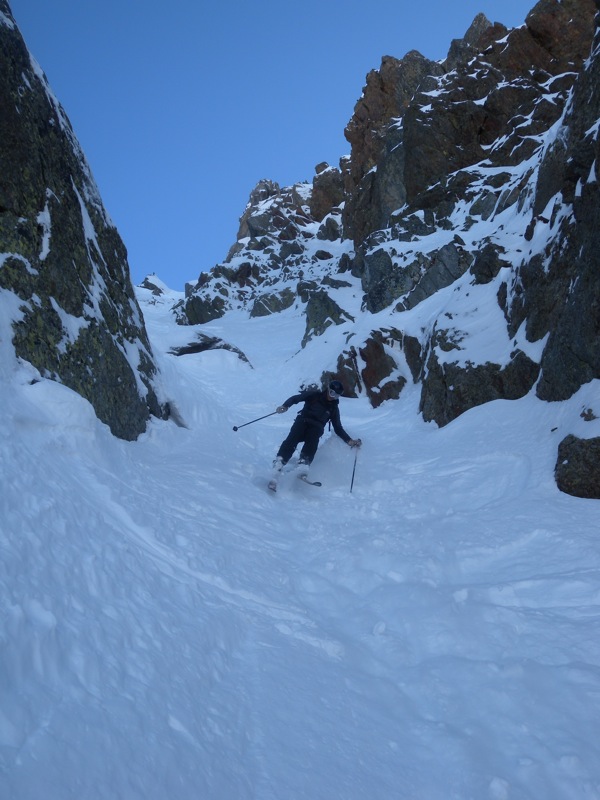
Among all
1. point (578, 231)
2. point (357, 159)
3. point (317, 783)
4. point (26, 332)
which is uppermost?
point (357, 159)

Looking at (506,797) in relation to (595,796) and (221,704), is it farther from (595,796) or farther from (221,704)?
(221,704)

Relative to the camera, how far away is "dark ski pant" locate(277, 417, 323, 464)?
28.2ft

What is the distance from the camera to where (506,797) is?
2.44 metres

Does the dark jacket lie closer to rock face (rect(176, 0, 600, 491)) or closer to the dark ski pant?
the dark ski pant

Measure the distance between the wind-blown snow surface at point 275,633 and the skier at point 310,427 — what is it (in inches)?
44.9

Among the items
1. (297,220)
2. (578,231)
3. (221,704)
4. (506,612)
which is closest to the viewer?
(221,704)

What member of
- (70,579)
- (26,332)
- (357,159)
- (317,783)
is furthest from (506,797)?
(357,159)

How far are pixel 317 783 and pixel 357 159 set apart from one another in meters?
59.5

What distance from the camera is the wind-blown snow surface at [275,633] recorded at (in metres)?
2.22

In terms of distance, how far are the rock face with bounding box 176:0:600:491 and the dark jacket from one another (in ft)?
11.8

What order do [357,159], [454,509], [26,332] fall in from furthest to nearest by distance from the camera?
[357,159] < [454,509] < [26,332]

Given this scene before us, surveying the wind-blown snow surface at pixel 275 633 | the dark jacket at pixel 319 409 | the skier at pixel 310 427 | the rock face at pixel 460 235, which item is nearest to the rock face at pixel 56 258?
the wind-blown snow surface at pixel 275 633

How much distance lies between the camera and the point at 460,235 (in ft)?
91.7

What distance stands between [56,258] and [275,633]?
5.93 metres
